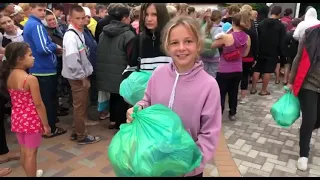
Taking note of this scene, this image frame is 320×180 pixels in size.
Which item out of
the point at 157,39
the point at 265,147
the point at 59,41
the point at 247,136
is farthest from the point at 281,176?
the point at 59,41

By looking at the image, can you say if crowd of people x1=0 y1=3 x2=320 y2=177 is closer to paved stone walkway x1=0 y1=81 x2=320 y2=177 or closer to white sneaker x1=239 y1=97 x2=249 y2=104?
white sneaker x1=239 y1=97 x2=249 y2=104

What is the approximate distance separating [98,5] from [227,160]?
17.1ft

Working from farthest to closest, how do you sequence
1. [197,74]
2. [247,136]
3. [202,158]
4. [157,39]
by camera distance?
1. [247,136]
2. [157,39]
3. [197,74]
4. [202,158]

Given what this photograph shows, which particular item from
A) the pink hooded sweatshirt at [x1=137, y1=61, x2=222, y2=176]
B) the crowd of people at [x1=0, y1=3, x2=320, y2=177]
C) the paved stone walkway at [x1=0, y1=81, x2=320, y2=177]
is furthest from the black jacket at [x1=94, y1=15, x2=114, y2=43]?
the pink hooded sweatshirt at [x1=137, y1=61, x2=222, y2=176]

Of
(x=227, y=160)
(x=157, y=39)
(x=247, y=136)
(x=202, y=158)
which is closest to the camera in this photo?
(x=202, y=158)

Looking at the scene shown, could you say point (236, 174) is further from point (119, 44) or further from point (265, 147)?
point (119, 44)

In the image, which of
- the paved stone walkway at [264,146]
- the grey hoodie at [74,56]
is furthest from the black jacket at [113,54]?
the paved stone walkway at [264,146]

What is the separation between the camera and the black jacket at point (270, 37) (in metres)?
6.34

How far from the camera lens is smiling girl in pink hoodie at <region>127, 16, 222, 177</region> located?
5.55ft

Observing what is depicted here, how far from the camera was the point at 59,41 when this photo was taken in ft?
15.2

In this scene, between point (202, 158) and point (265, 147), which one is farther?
point (265, 147)

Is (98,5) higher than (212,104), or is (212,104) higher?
(98,5)

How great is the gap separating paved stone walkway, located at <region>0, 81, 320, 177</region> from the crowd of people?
164mm

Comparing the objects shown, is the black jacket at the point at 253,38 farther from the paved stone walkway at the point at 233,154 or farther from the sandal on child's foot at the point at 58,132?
the sandal on child's foot at the point at 58,132
